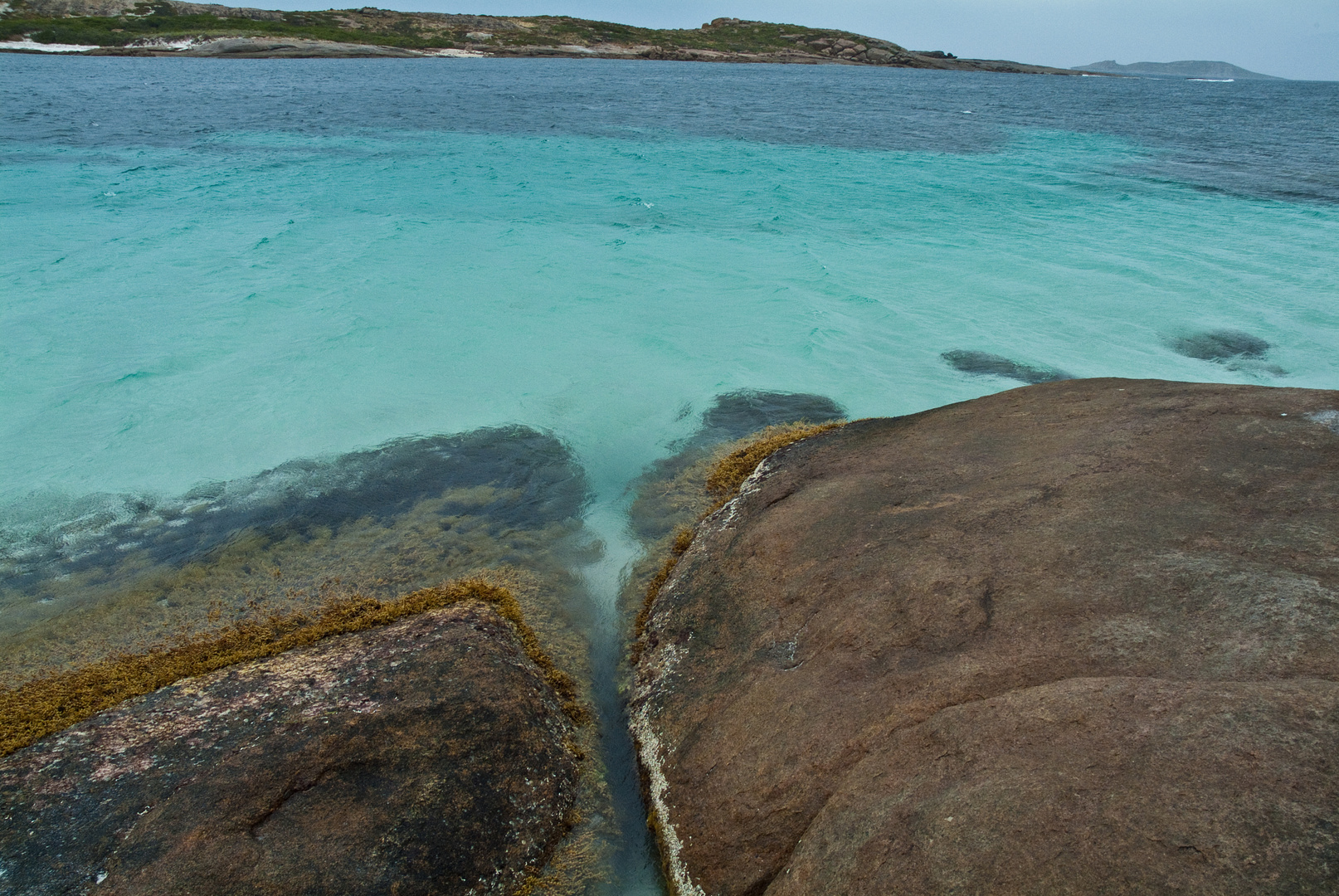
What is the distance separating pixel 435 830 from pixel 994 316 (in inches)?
514

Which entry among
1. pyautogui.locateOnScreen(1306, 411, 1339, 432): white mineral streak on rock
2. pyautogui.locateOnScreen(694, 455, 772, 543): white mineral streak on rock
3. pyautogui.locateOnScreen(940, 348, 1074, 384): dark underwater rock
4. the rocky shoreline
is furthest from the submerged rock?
pyautogui.locateOnScreen(694, 455, 772, 543): white mineral streak on rock

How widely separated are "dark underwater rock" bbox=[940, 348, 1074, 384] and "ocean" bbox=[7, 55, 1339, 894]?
0.08m

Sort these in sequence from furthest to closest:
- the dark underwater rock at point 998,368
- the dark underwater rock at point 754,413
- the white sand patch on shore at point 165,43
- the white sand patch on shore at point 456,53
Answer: the white sand patch on shore at point 456,53, the white sand patch on shore at point 165,43, the dark underwater rock at point 998,368, the dark underwater rock at point 754,413

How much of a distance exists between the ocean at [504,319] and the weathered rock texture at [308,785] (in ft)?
2.38

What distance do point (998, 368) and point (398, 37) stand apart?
9923 cm

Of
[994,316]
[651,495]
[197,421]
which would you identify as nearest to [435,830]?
[651,495]

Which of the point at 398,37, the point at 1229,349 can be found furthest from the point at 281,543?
the point at 398,37

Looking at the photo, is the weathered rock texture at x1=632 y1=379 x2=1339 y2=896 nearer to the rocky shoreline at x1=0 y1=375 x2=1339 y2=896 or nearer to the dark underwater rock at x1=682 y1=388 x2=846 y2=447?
the rocky shoreline at x1=0 y1=375 x2=1339 y2=896

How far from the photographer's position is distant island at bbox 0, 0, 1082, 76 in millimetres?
72062

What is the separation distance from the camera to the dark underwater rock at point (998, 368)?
37.4ft

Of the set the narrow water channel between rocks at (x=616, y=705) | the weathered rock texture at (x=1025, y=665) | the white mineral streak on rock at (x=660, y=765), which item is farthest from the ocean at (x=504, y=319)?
the weathered rock texture at (x=1025, y=665)

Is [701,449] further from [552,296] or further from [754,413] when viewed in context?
[552,296]

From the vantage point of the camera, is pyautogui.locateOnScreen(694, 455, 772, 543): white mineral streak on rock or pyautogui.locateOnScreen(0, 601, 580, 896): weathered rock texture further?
pyautogui.locateOnScreen(694, 455, 772, 543): white mineral streak on rock

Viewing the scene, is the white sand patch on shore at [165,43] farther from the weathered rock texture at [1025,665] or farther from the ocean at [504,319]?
the weathered rock texture at [1025,665]
